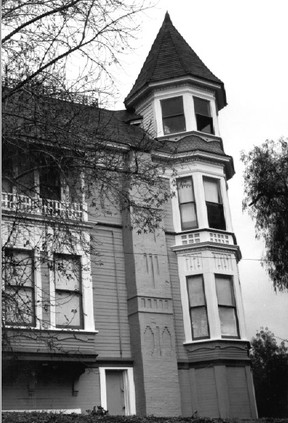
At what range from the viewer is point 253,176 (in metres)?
22.6

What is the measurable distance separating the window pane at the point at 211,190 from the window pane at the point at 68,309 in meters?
6.68

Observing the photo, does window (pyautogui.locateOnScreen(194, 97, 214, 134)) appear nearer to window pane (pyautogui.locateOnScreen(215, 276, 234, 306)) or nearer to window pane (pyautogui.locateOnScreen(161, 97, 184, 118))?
window pane (pyautogui.locateOnScreen(161, 97, 184, 118))

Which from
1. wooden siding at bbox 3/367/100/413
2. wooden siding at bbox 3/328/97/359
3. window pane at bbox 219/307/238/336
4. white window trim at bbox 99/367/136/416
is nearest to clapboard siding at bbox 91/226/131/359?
white window trim at bbox 99/367/136/416

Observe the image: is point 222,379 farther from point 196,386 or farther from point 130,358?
point 130,358

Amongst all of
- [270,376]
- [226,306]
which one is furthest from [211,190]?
[270,376]

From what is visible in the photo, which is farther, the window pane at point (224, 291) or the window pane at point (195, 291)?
the window pane at point (224, 291)

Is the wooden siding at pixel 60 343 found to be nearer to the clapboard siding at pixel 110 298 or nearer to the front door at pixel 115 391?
the clapboard siding at pixel 110 298

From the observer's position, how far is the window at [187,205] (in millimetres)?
22359

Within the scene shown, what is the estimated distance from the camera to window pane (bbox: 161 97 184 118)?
78.8 feet

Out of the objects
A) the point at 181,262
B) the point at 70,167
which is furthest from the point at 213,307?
the point at 70,167

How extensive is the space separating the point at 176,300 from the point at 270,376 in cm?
2760

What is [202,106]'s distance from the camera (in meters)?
24.6

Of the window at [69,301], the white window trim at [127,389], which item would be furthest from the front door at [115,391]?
the window at [69,301]

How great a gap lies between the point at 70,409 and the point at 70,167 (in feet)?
29.4
